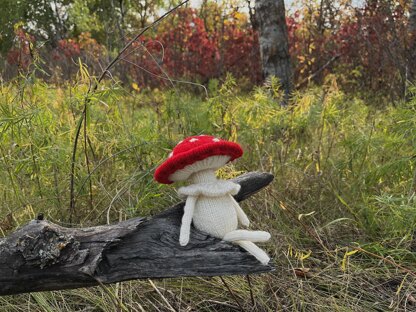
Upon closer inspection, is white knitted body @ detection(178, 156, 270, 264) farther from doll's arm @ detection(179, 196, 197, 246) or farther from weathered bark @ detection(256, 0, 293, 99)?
weathered bark @ detection(256, 0, 293, 99)

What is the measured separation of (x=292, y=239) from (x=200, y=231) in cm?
92

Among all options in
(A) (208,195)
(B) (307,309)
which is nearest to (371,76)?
(B) (307,309)

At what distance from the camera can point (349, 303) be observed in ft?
5.90

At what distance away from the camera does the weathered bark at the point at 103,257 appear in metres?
1.23

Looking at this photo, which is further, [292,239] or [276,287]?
[292,239]

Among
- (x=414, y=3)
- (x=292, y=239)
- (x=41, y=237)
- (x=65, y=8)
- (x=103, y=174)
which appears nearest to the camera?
(x=41, y=237)

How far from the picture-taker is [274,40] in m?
4.33

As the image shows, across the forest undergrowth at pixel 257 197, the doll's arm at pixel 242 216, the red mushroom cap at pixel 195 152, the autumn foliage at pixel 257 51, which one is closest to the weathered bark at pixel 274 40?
the forest undergrowth at pixel 257 197

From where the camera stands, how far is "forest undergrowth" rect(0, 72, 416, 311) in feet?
5.92

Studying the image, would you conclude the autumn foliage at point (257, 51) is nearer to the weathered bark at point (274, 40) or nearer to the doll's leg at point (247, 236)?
the weathered bark at point (274, 40)

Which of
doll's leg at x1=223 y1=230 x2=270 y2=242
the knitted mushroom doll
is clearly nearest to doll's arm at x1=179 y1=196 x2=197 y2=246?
the knitted mushroom doll

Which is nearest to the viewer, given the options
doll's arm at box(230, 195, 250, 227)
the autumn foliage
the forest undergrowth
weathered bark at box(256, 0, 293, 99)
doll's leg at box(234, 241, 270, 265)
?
doll's leg at box(234, 241, 270, 265)

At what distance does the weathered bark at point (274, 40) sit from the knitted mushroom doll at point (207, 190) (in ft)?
10.1

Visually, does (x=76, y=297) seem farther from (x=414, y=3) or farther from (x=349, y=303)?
(x=414, y=3)
